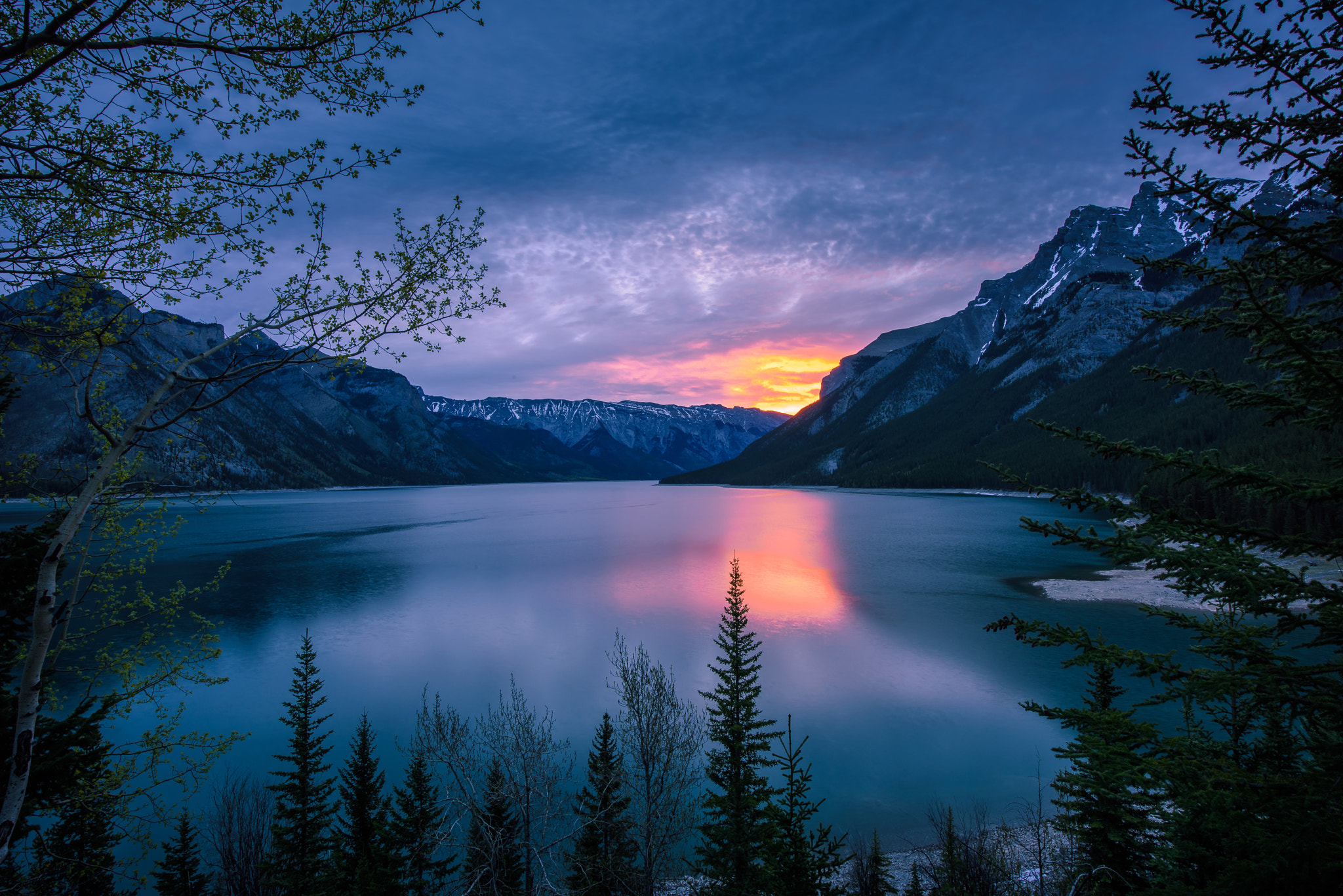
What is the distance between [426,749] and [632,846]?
594cm

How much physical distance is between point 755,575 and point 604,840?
1727 inches

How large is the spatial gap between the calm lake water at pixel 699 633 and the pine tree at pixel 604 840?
25.3 feet

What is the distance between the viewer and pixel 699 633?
37.9 m

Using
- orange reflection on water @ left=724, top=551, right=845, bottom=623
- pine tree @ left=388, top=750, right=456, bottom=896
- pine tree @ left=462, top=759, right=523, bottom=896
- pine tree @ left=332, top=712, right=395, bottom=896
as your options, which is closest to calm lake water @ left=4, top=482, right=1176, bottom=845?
orange reflection on water @ left=724, top=551, right=845, bottom=623

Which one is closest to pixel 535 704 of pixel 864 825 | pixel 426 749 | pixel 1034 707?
pixel 426 749

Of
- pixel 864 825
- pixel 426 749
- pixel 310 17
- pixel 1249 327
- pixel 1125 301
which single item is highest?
pixel 1125 301

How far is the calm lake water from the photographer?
2291 centimetres

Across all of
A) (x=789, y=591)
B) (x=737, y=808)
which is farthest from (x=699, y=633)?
(x=737, y=808)

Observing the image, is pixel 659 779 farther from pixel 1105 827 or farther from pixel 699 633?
pixel 699 633

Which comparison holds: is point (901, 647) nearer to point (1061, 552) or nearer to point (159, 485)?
point (159, 485)

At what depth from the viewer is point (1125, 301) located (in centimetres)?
19688

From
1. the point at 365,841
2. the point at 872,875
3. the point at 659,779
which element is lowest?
the point at 872,875

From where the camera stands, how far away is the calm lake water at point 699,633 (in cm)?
2291

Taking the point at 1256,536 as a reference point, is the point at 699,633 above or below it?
below
